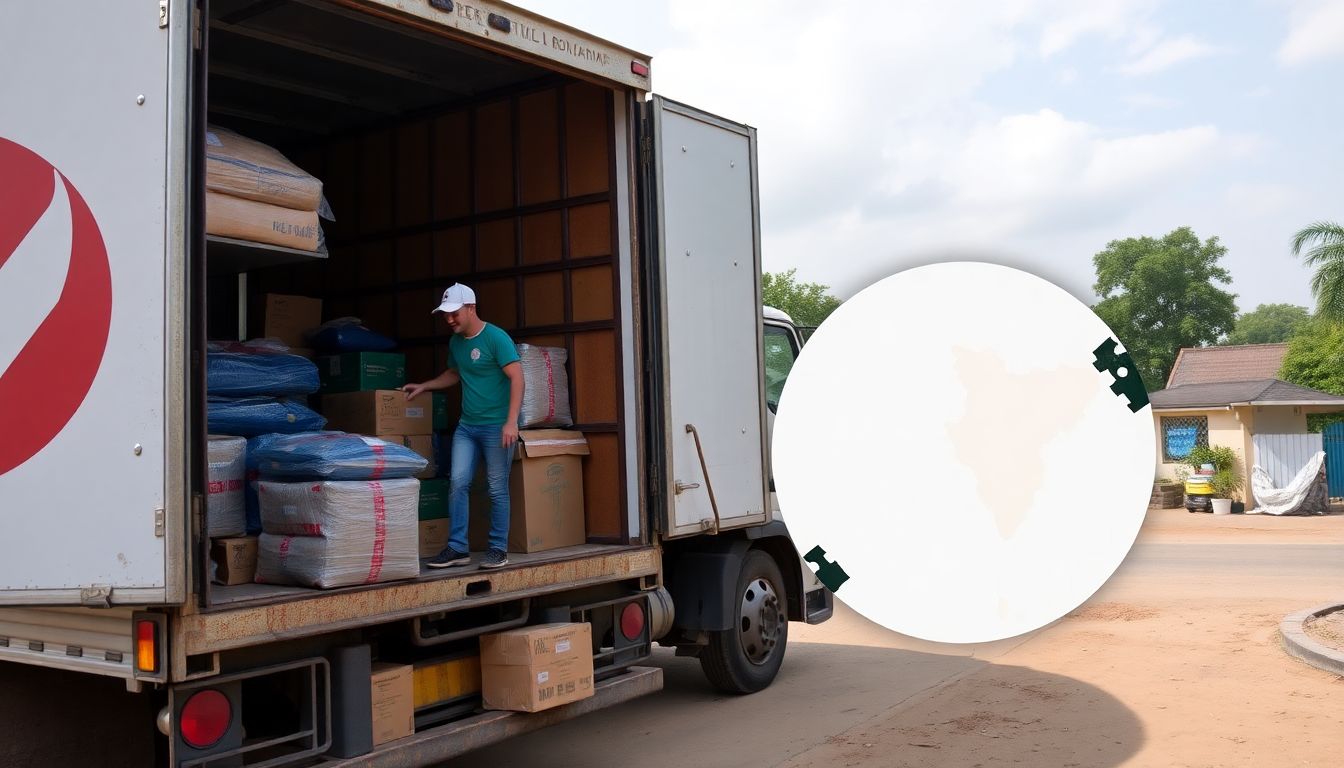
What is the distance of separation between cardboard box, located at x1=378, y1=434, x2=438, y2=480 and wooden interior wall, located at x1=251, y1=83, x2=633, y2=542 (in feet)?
2.59

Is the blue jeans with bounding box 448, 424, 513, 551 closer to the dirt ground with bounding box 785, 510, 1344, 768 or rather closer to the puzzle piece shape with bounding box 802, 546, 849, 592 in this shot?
the dirt ground with bounding box 785, 510, 1344, 768

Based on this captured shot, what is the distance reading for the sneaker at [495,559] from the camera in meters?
5.51

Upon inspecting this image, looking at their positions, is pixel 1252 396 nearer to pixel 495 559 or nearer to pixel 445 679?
pixel 495 559

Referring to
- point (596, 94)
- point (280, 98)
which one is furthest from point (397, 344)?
point (596, 94)

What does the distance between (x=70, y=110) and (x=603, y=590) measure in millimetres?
3362

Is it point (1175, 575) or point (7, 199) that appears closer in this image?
point (7, 199)

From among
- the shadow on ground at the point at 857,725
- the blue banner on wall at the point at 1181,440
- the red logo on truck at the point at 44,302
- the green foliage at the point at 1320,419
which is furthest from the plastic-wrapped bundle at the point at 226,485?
the green foliage at the point at 1320,419

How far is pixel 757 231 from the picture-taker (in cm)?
738

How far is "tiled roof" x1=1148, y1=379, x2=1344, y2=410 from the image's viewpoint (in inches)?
1066

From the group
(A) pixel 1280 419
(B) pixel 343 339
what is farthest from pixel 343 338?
(A) pixel 1280 419

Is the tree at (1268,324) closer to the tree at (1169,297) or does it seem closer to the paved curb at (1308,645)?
the tree at (1169,297)

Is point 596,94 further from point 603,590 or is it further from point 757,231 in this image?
point 603,590

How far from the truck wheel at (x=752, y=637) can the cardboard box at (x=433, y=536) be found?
1948 millimetres

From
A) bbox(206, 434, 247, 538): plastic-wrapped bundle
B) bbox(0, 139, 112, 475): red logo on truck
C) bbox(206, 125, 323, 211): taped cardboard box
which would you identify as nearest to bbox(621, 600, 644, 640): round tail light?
bbox(206, 434, 247, 538): plastic-wrapped bundle
